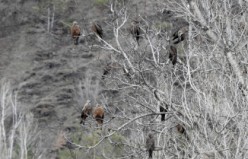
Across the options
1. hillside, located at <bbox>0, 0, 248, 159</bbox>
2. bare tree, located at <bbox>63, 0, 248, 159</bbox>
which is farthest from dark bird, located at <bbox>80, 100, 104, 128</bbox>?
bare tree, located at <bbox>63, 0, 248, 159</bbox>

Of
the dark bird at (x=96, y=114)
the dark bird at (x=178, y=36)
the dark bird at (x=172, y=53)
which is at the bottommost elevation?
the dark bird at (x=96, y=114)

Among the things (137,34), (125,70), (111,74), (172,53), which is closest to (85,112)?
(111,74)

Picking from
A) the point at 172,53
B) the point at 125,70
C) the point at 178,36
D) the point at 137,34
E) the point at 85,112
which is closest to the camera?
the point at 172,53

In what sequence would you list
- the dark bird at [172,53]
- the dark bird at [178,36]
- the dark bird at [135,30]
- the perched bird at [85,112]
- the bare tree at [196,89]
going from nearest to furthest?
the bare tree at [196,89]
the dark bird at [172,53]
the dark bird at [178,36]
the perched bird at [85,112]
the dark bird at [135,30]

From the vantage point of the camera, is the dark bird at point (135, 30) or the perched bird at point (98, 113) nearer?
the perched bird at point (98, 113)

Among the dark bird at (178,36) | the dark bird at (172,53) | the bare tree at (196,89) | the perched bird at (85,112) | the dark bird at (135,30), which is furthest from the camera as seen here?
the dark bird at (135,30)

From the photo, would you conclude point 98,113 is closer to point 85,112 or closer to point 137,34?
point 85,112

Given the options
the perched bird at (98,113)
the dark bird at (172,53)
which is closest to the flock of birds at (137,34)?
the dark bird at (172,53)

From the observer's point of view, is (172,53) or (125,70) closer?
(172,53)

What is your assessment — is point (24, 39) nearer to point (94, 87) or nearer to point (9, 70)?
point (9, 70)

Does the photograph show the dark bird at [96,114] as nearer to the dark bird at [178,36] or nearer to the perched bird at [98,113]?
the perched bird at [98,113]

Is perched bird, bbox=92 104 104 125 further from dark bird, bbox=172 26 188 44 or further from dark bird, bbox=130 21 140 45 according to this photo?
dark bird, bbox=172 26 188 44

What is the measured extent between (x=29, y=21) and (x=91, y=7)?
185 inches

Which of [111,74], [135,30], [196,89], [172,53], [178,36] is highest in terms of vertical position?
[135,30]
